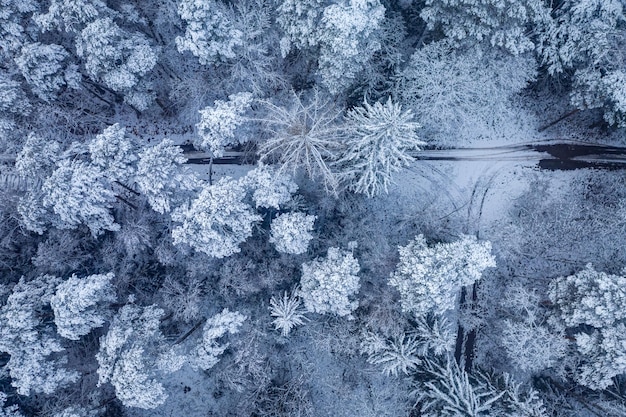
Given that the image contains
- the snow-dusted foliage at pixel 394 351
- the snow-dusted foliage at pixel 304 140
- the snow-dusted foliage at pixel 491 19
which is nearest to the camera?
the snow-dusted foliage at pixel 491 19

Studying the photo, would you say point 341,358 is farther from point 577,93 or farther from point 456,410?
point 577,93

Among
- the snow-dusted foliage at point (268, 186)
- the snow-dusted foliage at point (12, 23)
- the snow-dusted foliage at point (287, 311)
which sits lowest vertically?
the snow-dusted foliage at point (287, 311)

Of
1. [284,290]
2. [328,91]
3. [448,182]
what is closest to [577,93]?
[448,182]

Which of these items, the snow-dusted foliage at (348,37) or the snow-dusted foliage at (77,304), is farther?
the snow-dusted foliage at (77,304)

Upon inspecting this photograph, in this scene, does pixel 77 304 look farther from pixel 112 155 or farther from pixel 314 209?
pixel 314 209

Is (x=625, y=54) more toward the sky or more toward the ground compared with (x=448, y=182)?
more toward the sky

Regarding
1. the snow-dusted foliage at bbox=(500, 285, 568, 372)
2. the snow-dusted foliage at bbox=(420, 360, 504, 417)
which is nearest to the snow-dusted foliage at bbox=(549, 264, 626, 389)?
the snow-dusted foliage at bbox=(500, 285, 568, 372)

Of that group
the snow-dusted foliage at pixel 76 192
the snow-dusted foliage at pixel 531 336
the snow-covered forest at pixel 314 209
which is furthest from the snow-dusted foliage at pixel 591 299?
the snow-dusted foliage at pixel 76 192

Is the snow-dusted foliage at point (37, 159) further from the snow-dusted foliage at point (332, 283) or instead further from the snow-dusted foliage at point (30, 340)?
the snow-dusted foliage at point (332, 283)
